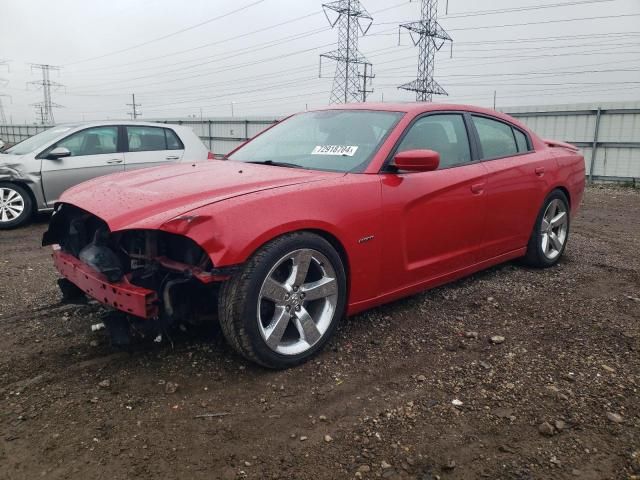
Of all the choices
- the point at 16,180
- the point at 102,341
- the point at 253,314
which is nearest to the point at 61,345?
the point at 102,341

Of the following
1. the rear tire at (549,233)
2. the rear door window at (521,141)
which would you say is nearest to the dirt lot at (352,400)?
the rear tire at (549,233)

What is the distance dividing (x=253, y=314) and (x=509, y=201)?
2610 millimetres

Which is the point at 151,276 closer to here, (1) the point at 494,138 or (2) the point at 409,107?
(2) the point at 409,107

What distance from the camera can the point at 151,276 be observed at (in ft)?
9.04

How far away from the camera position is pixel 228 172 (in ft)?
11.1

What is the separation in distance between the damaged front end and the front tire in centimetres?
17

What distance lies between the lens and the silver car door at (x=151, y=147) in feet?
25.5

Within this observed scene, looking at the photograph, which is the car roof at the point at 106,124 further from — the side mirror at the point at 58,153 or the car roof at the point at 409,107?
the car roof at the point at 409,107

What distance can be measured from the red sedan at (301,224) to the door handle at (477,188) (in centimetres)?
2

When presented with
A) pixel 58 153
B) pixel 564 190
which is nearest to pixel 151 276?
pixel 564 190

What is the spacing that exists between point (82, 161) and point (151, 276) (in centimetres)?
533

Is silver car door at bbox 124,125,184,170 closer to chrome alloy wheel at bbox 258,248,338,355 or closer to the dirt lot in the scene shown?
the dirt lot

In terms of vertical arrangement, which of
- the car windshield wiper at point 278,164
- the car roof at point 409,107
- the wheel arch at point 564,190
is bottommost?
the wheel arch at point 564,190

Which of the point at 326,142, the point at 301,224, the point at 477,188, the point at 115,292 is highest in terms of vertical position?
the point at 326,142
